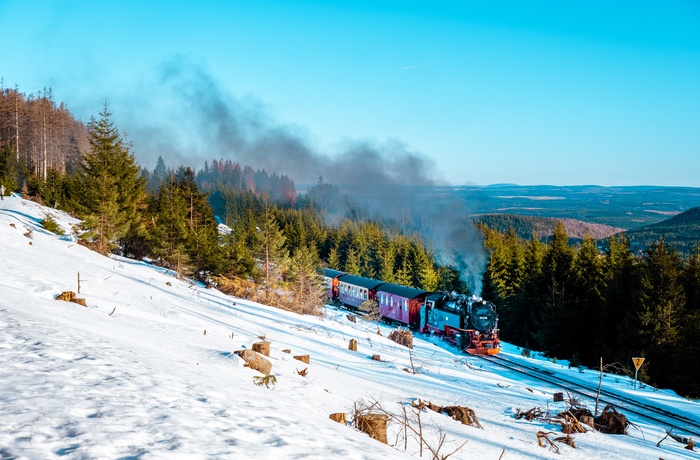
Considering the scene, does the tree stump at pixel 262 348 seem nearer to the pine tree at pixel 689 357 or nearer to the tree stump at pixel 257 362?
the tree stump at pixel 257 362

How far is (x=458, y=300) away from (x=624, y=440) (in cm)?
2085

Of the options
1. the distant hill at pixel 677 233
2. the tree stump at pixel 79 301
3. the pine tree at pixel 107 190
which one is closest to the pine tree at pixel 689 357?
the tree stump at pixel 79 301

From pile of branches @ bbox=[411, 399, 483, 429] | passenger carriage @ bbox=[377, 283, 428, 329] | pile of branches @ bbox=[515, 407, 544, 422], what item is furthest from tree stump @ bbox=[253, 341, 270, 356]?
passenger carriage @ bbox=[377, 283, 428, 329]

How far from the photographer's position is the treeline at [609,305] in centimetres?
Answer: 2516

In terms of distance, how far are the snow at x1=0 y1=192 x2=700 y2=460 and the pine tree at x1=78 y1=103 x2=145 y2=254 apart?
23.6 ft

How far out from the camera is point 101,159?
31.6 metres

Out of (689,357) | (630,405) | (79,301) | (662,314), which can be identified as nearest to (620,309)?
(662,314)

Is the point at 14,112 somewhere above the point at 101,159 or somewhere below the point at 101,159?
above

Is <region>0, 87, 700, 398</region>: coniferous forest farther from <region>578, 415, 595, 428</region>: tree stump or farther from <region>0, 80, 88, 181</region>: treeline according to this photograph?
<region>578, 415, 595, 428</region>: tree stump

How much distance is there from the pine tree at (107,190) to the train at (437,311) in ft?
66.1

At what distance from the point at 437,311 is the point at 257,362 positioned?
83.3ft

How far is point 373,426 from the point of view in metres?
6.39

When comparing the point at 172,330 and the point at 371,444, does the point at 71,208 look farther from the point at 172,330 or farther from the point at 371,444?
the point at 371,444

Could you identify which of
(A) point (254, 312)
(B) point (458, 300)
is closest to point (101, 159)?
(A) point (254, 312)
